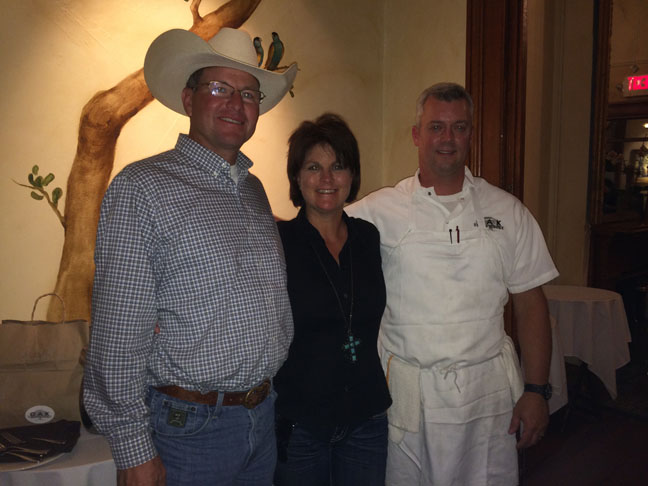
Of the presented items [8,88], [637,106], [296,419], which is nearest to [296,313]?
[296,419]

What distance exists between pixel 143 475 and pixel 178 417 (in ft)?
0.46

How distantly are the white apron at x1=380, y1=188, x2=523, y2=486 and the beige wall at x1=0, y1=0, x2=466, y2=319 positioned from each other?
128cm

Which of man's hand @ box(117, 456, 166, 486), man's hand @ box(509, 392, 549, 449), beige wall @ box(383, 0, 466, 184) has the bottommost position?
man's hand @ box(509, 392, 549, 449)

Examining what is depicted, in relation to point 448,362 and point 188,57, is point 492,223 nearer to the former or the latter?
point 448,362

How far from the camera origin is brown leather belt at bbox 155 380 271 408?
49.6 inches

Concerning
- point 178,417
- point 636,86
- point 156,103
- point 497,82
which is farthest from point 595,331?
point 636,86

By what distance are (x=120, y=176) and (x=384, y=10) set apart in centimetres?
261

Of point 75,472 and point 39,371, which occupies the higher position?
point 39,371

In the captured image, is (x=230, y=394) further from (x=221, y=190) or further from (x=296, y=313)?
(x=221, y=190)

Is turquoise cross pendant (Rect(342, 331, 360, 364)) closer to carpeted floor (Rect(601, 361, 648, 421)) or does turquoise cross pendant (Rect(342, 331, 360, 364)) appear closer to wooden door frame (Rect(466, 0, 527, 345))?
wooden door frame (Rect(466, 0, 527, 345))

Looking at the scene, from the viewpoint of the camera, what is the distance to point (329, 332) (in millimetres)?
1511

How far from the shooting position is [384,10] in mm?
3312

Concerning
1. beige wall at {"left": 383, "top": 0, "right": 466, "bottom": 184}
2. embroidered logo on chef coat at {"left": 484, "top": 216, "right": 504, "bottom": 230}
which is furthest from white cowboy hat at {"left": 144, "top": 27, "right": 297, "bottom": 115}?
beige wall at {"left": 383, "top": 0, "right": 466, "bottom": 184}

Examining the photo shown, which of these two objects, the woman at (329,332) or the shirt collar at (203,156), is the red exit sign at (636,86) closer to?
the woman at (329,332)
